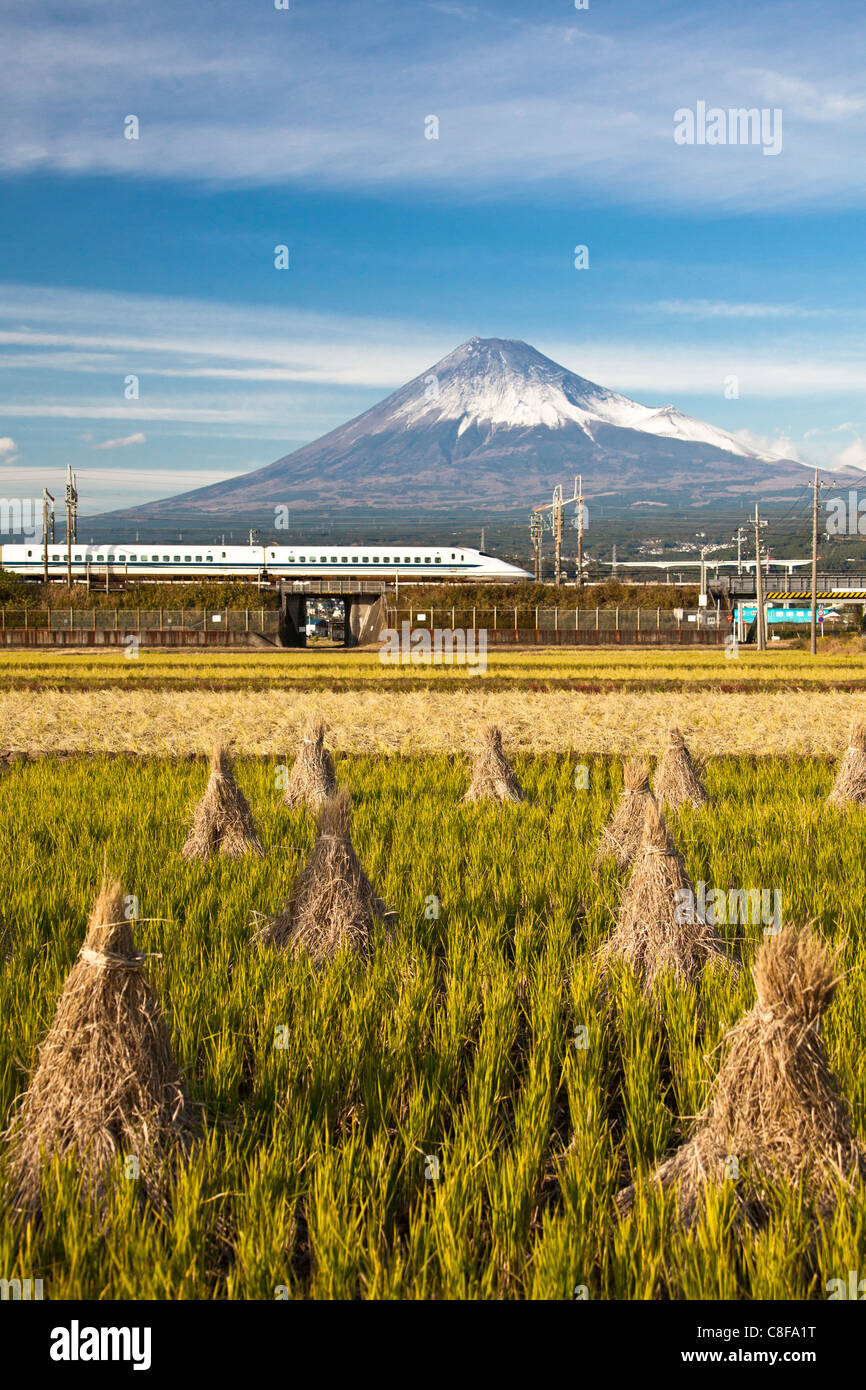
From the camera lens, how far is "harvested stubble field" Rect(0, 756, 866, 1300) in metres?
3.10

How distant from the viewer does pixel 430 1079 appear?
168 inches

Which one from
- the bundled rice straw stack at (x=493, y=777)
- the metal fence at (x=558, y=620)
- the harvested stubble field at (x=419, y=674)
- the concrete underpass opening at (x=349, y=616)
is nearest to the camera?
the bundled rice straw stack at (x=493, y=777)

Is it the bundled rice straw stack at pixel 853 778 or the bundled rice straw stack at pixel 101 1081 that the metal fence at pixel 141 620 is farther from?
the bundled rice straw stack at pixel 101 1081

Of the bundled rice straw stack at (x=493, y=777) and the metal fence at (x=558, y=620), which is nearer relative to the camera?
the bundled rice straw stack at (x=493, y=777)

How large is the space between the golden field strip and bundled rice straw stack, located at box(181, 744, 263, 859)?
2502 millimetres

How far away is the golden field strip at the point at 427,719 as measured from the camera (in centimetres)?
1641

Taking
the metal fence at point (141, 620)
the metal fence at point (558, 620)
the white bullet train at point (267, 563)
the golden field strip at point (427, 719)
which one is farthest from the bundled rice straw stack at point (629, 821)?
the white bullet train at point (267, 563)

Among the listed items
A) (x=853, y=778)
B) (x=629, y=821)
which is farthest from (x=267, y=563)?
(x=629, y=821)

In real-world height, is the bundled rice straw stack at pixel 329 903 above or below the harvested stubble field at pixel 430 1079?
above

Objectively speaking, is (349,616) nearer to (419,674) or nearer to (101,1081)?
(419,674)

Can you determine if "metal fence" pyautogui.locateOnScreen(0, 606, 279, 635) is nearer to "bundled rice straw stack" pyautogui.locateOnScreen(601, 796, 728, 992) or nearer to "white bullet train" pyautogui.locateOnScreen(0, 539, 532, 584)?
"white bullet train" pyautogui.locateOnScreen(0, 539, 532, 584)

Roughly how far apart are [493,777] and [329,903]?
18.4ft

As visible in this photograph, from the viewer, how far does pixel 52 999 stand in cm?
487

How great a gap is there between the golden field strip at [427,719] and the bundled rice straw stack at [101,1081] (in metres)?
7.54
